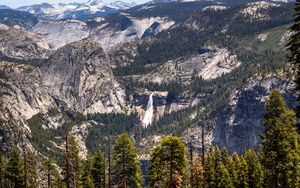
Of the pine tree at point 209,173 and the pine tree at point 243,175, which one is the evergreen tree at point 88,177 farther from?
the pine tree at point 243,175

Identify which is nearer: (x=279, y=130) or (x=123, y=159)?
(x=279, y=130)

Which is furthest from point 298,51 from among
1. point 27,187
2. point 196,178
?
point 27,187

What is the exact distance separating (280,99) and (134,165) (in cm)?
2923

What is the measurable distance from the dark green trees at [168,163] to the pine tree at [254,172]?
83.7 ft

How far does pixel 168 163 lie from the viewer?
263ft

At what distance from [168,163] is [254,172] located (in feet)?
114

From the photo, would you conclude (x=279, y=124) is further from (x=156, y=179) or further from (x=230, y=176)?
(x=230, y=176)

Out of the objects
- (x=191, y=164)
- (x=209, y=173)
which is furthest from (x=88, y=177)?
(x=209, y=173)

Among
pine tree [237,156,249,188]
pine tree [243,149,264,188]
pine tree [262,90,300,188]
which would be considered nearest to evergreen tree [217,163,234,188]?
pine tree [237,156,249,188]

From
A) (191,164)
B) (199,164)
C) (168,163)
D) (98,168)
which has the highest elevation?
(168,163)

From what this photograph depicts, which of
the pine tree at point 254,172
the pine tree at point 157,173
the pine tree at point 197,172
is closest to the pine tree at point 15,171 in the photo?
the pine tree at point 157,173

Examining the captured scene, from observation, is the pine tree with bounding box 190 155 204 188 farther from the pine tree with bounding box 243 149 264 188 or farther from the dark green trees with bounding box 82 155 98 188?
the dark green trees with bounding box 82 155 98 188

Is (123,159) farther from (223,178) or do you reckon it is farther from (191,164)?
(223,178)

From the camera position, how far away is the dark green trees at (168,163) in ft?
255
